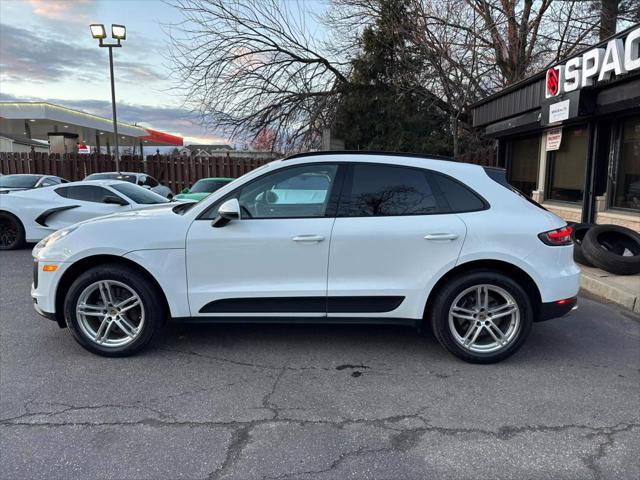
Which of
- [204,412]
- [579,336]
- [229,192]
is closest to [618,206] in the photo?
[579,336]

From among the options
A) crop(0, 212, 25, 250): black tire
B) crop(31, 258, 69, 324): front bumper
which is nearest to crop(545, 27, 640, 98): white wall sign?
crop(31, 258, 69, 324): front bumper

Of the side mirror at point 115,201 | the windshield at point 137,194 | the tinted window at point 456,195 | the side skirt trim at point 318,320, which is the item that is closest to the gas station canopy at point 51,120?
the windshield at point 137,194

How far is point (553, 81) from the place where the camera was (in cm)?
930

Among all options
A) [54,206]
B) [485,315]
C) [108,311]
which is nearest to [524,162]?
[485,315]

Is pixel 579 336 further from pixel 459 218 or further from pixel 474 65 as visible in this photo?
pixel 474 65

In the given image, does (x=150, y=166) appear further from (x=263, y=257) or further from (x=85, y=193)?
(x=263, y=257)

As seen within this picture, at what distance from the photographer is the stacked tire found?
6.64 meters

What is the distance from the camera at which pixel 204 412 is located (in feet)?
10.4

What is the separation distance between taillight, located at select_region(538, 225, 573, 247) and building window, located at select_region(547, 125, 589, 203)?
22.5ft

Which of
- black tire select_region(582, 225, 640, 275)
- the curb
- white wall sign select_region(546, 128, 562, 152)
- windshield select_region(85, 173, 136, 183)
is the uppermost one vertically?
white wall sign select_region(546, 128, 562, 152)

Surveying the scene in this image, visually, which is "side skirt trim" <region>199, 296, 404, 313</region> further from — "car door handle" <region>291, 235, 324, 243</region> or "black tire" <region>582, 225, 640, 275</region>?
"black tire" <region>582, 225, 640, 275</region>

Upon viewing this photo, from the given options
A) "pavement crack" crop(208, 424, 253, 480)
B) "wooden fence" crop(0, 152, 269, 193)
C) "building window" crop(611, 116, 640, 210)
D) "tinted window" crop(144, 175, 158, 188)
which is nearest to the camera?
"pavement crack" crop(208, 424, 253, 480)

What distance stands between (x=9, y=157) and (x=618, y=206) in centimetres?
2551

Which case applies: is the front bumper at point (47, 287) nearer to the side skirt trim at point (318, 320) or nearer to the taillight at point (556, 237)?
the side skirt trim at point (318, 320)
